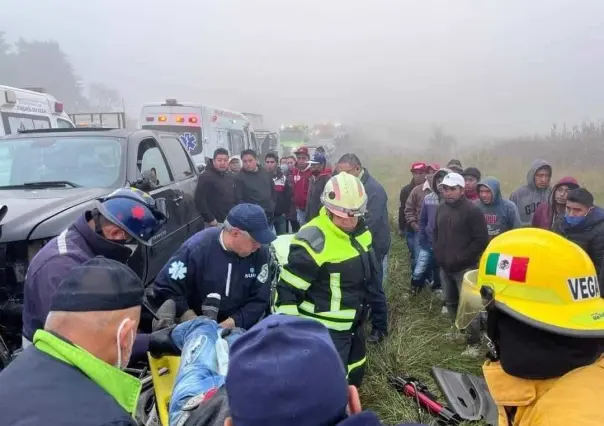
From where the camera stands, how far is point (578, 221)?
4.00 metres

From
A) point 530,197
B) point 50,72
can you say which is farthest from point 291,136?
point 50,72

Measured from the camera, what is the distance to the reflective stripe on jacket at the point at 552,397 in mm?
1059

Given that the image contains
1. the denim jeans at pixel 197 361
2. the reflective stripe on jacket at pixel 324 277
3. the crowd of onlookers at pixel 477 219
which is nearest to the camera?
the denim jeans at pixel 197 361

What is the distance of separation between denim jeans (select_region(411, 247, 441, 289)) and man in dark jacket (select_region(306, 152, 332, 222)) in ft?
5.68

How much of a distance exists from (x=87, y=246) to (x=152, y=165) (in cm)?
285

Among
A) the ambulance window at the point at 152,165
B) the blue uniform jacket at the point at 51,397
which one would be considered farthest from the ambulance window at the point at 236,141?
the blue uniform jacket at the point at 51,397

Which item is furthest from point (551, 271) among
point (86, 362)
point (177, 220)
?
point (177, 220)

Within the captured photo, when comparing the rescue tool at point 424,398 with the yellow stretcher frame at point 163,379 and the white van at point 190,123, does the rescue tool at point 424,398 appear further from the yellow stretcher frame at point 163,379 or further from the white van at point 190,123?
the white van at point 190,123

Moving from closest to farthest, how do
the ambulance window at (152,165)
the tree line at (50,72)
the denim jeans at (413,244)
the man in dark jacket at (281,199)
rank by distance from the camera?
the ambulance window at (152,165) < the denim jeans at (413,244) < the man in dark jacket at (281,199) < the tree line at (50,72)

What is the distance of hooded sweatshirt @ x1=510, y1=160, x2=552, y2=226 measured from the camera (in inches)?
213

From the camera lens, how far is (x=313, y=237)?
2.85 metres

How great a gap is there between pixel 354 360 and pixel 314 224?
910 mm

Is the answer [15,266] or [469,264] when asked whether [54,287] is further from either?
[469,264]

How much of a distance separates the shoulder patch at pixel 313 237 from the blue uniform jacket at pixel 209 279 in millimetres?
435
